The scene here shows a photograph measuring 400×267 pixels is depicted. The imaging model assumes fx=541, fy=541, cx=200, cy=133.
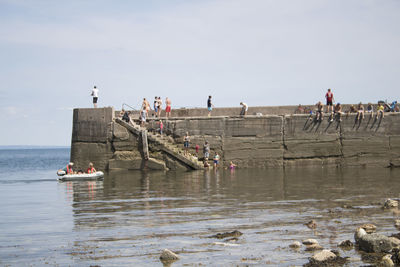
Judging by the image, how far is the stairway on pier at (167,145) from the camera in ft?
94.2

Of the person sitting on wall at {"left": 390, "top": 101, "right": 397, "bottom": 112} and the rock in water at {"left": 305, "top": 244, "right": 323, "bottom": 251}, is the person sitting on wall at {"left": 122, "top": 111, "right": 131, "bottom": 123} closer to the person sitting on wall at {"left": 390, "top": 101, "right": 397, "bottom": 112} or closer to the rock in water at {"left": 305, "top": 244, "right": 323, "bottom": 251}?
the person sitting on wall at {"left": 390, "top": 101, "right": 397, "bottom": 112}

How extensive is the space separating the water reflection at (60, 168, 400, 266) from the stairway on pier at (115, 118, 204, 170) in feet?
17.5

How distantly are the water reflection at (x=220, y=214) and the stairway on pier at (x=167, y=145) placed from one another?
5323 millimetres

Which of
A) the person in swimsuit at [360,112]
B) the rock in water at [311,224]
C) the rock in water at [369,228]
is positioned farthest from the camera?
the person in swimsuit at [360,112]

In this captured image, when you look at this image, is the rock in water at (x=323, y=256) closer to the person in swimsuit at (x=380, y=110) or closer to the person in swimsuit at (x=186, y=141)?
the person in swimsuit at (x=186, y=141)

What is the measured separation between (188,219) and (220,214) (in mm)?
965

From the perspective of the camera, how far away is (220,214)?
42.2ft

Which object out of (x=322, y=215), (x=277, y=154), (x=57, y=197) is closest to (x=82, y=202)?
(x=57, y=197)

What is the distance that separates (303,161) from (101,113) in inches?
449

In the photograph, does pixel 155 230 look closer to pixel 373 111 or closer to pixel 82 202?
pixel 82 202

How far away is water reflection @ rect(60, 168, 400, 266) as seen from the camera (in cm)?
912

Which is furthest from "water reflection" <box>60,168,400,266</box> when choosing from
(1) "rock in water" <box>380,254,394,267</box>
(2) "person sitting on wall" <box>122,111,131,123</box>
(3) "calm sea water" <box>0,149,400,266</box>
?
(2) "person sitting on wall" <box>122,111,131,123</box>

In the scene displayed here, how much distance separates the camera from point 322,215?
12211 mm

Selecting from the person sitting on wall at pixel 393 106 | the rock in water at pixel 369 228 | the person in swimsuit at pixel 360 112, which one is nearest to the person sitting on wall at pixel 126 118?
the person in swimsuit at pixel 360 112
